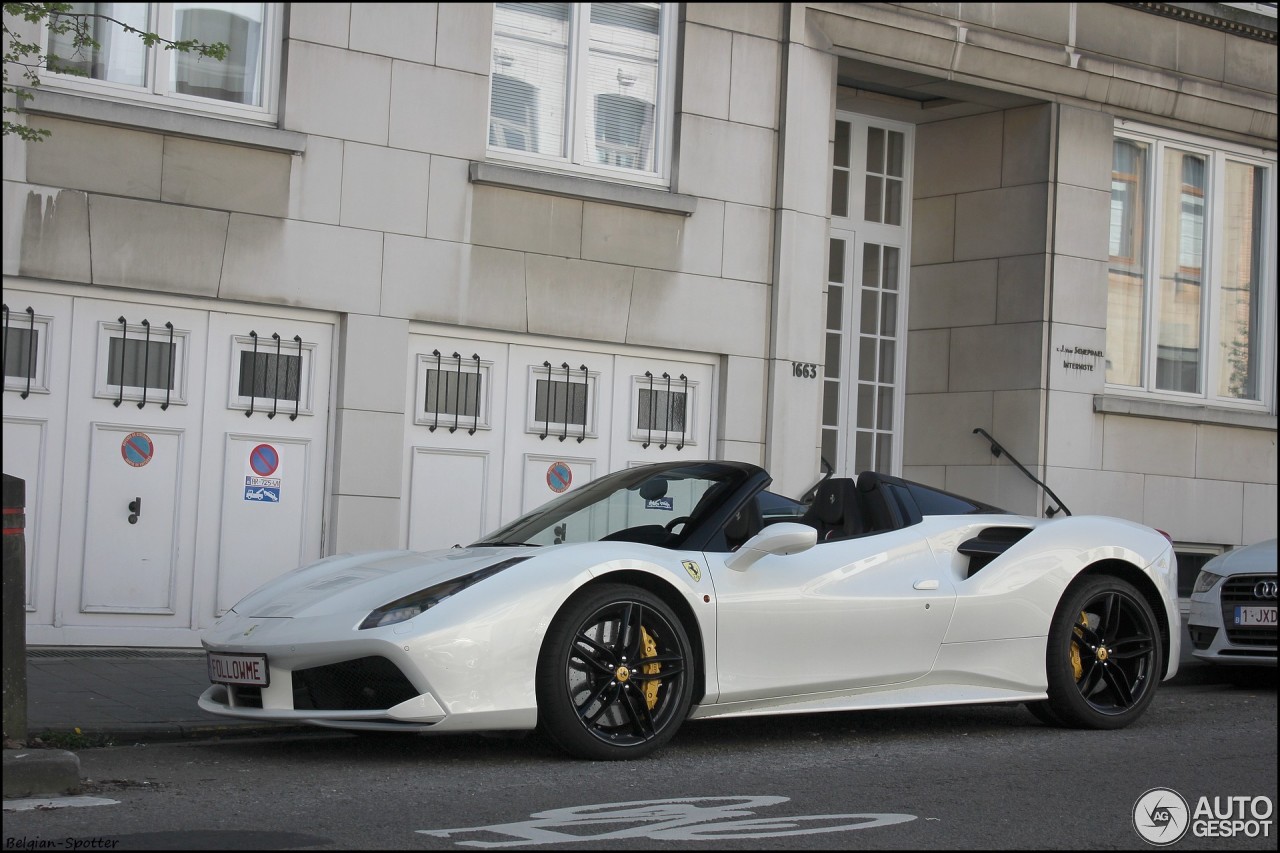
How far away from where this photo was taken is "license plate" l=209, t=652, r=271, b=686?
628 cm

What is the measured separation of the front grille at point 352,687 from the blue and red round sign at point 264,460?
503 cm

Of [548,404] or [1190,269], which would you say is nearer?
[548,404]

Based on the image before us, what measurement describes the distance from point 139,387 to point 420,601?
5208 millimetres

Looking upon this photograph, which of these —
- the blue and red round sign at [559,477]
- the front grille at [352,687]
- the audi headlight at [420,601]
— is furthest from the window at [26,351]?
the audi headlight at [420,601]

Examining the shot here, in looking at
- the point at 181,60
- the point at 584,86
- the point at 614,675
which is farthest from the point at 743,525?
the point at 584,86

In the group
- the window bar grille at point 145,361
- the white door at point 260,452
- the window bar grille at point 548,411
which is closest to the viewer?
the window bar grille at point 145,361

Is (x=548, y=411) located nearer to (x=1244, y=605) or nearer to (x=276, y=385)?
(x=276, y=385)

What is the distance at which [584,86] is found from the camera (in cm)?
1265

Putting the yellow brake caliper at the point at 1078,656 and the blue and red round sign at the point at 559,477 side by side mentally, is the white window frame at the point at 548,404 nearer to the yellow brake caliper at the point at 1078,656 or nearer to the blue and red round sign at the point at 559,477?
the blue and red round sign at the point at 559,477

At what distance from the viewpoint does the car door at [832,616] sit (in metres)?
6.87

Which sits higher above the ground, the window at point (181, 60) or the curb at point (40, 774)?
Result: the window at point (181, 60)

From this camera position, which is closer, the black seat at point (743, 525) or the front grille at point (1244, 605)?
the black seat at point (743, 525)

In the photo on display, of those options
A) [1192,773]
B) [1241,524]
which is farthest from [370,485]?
[1241,524]

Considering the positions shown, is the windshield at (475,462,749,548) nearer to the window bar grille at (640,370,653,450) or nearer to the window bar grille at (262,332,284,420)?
the window bar grille at (262,332,284,420)
